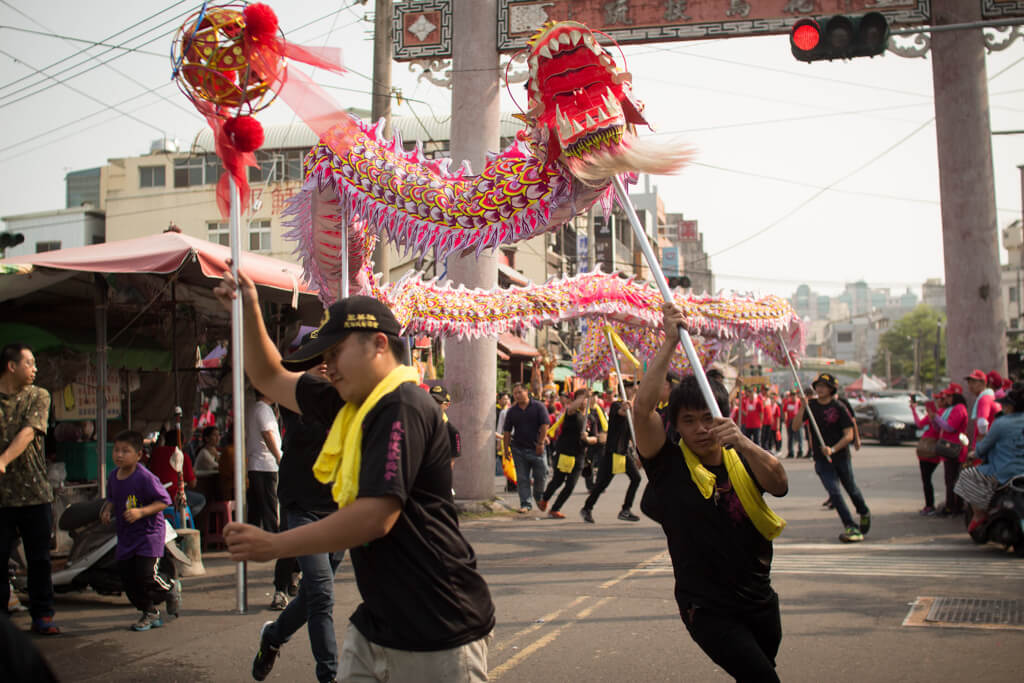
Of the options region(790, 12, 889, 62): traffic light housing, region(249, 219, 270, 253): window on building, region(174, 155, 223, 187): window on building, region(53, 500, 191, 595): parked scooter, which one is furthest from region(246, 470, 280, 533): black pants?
region(174, 155, 223, 187): window on building

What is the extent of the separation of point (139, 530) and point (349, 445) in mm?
4551

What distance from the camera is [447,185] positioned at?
7.41 meters

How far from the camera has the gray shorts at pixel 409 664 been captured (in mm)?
2881

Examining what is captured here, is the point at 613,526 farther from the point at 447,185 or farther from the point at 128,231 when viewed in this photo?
the point at 128,231

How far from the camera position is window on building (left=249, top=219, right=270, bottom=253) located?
40875 millimetres

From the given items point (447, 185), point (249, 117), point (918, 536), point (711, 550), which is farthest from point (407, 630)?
point (918, 536)

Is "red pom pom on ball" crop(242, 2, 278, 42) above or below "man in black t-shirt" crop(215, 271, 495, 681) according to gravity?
above

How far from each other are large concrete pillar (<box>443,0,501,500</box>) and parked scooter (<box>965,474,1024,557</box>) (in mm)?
6224

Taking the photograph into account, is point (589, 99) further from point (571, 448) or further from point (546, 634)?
point (571, 448)

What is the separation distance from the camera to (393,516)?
8.93 feet

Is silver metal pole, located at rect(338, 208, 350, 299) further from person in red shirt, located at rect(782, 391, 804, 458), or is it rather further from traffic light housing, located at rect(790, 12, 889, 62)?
person in red shirt, located at rect(782, 391, 804, 458)

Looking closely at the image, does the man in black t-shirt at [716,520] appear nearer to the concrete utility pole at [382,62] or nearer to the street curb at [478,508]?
the street curb at [478,508]

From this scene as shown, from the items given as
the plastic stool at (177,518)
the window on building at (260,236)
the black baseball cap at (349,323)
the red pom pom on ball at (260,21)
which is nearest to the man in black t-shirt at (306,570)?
the black baseball cap at (349,323)

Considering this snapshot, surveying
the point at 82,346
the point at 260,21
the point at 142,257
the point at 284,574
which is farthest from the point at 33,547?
the point at 82,346
